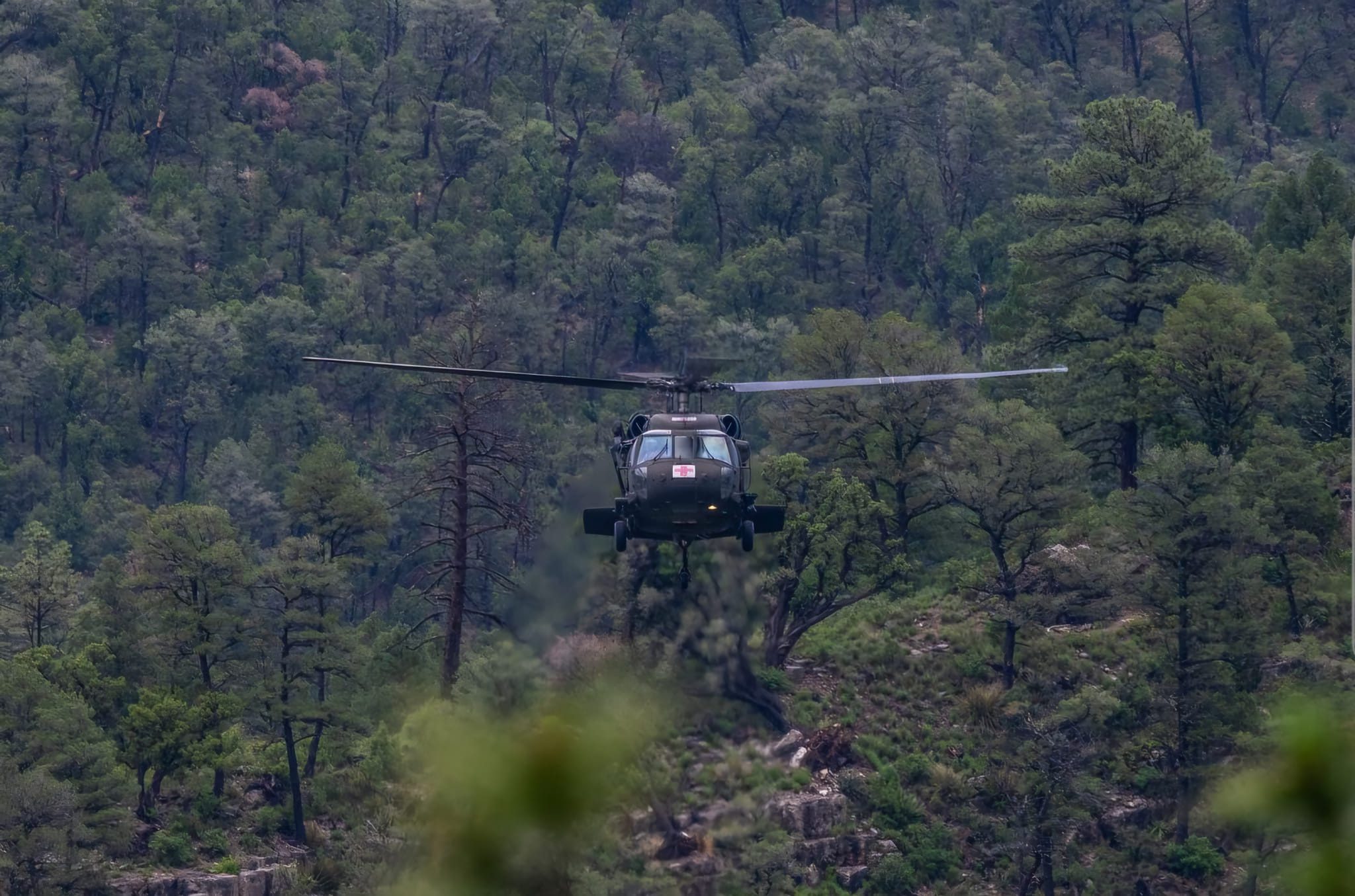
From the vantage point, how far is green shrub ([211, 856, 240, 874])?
45438 mm

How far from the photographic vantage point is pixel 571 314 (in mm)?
93688

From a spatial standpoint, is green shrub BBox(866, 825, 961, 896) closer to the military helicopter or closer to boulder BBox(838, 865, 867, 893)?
boulder BBox(838, 865, 867, 893)

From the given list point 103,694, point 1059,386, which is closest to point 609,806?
point 103,694

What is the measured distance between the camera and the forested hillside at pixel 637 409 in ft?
123

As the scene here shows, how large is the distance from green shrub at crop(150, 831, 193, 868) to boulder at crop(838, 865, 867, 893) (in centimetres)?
1524

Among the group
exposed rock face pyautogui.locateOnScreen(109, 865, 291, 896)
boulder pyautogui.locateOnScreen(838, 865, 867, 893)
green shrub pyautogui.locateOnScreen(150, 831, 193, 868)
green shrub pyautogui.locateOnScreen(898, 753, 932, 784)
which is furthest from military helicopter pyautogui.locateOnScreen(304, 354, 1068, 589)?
green shrub pyautogui.locateOnScreen(150, 831, 193, 868)

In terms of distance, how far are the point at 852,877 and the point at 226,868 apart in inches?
573

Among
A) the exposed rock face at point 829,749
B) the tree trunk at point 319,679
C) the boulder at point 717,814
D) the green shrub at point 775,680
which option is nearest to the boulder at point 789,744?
the exposed rock face at point 829,749

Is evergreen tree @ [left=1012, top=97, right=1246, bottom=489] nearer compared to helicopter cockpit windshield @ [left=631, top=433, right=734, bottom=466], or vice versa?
helicopter cockpit windshield @ [left=631, top=433, right=734, bottom=466]

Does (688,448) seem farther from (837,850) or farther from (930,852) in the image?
(930,852)

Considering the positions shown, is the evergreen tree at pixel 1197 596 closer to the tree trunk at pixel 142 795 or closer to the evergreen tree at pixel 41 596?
the tree trunk at pixel 142 795

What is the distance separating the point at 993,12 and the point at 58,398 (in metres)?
55.8

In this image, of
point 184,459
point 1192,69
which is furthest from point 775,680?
point 1192,69

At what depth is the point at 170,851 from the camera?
45.3 meters
